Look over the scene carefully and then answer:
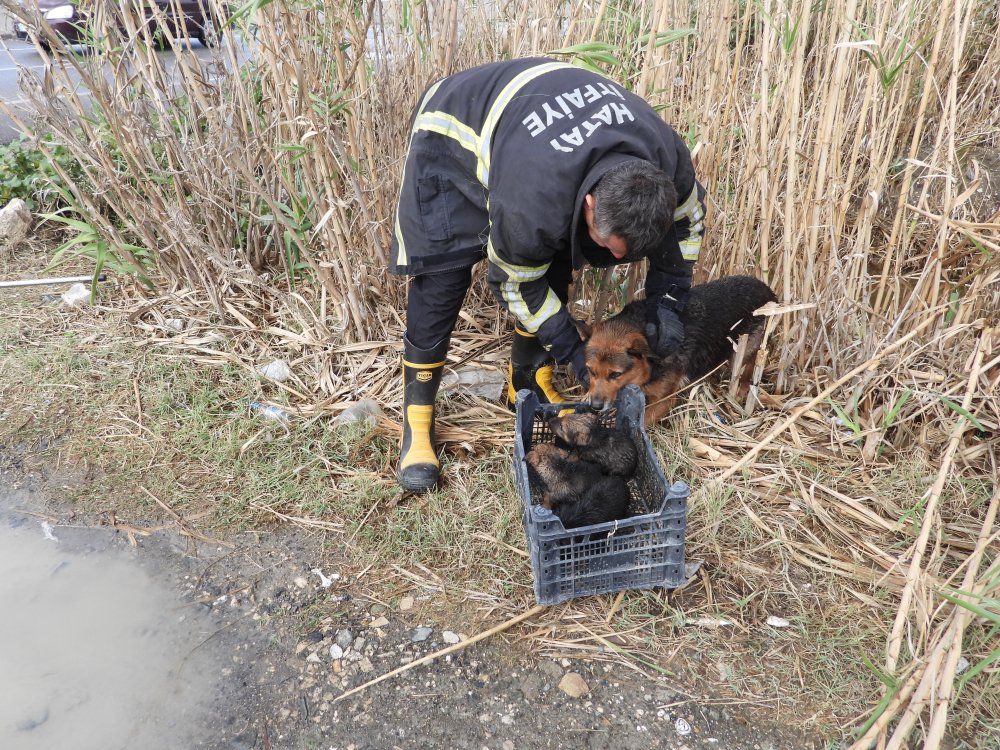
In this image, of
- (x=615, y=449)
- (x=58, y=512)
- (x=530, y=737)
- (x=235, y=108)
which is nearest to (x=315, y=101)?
(x=235, y=108)

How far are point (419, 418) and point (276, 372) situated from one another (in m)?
1.08

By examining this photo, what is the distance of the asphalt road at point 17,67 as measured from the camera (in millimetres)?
3849

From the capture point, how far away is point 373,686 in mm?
2455

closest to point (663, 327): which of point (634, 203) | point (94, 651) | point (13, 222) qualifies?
point (634, 203)

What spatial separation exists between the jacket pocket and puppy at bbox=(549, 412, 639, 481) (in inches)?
38.7

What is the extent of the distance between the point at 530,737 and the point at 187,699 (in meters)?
1.20

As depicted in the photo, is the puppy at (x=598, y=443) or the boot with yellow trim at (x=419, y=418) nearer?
the puppy at (x=598, y=443)

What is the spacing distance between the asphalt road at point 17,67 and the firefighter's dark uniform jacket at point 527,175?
1.70 m

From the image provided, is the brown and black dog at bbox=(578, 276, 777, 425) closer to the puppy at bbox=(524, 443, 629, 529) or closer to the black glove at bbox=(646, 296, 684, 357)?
the black glove at bbox=(646, 296, 684, 357)

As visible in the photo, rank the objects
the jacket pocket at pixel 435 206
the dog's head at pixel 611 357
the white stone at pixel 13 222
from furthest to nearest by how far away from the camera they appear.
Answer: the white stone at pixel 13 222 → the dog's head at pixel 611 357 → the jacket pocket at pixel 435 206

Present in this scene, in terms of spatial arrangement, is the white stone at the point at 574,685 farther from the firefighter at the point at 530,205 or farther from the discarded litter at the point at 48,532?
the discarded litter at the point at 48,532

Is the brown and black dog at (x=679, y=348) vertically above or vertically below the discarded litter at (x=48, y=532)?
above

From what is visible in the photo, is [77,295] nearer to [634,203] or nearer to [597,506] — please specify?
[597,506]

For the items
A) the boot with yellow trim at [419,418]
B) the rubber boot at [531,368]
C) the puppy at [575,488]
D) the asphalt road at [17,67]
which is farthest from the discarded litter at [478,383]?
the asphalt road at [17,67]
